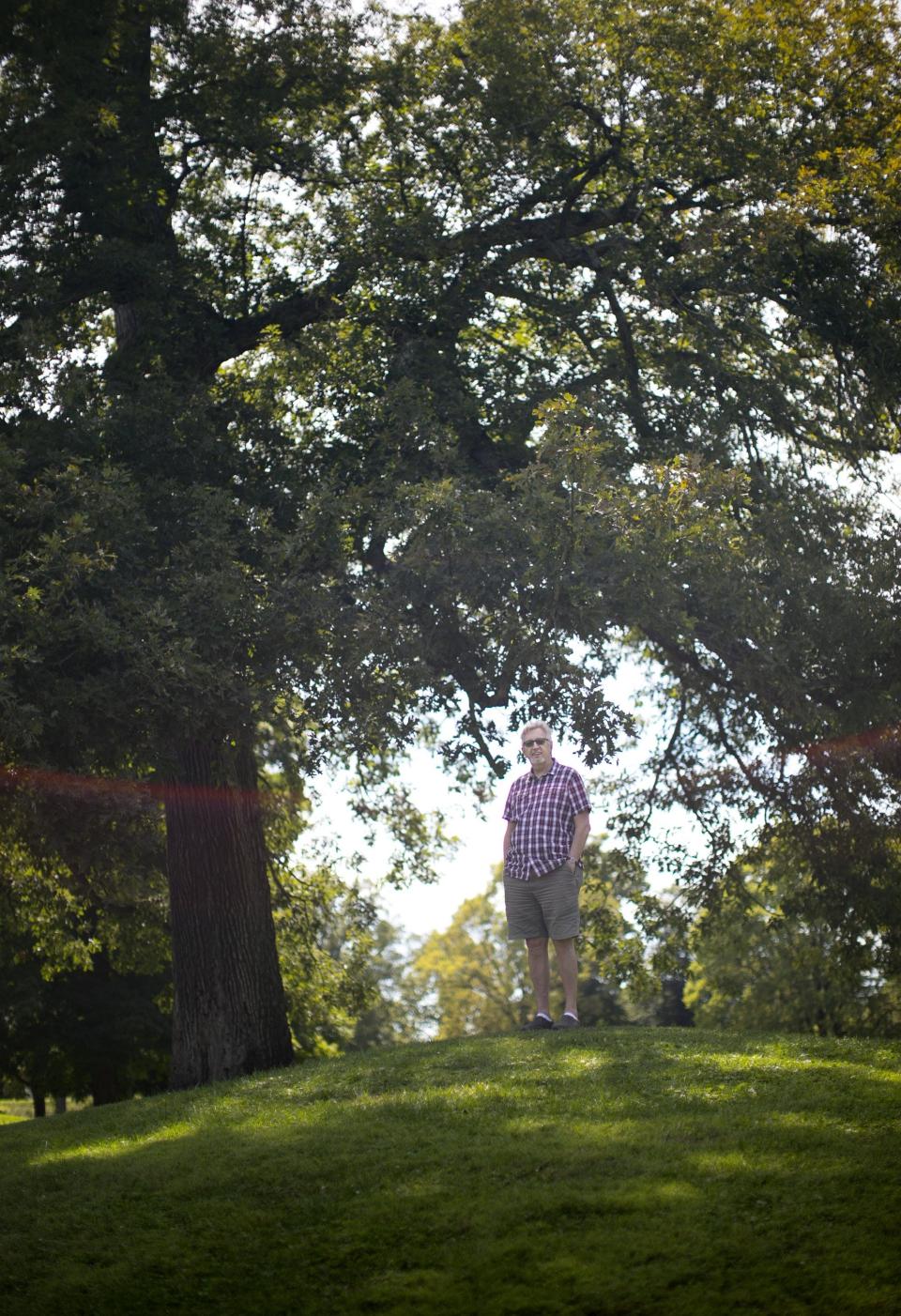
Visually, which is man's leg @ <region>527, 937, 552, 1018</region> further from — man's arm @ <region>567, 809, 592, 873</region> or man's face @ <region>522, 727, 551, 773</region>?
man's face @ <region>522, 727, 551, 773</region>

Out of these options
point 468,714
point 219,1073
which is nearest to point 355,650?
point 468,714

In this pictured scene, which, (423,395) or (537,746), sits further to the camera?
(423,395)

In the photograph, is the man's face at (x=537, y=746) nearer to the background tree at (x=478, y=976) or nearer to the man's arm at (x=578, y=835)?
the man's arm at (x=578, y=835)

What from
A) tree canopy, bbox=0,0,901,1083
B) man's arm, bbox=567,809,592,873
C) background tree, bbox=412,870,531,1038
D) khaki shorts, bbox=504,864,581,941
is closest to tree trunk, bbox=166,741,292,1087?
tree canopy, bbox=0,0,901,1083

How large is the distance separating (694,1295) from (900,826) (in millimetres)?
10226

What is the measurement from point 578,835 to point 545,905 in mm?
682

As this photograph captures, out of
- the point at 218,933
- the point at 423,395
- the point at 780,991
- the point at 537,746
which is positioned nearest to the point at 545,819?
the point at 537,746

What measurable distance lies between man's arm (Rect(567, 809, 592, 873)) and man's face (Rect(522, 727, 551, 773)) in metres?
0.55

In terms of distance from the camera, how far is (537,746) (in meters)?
10.9

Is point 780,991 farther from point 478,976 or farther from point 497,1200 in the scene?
point 497,1200

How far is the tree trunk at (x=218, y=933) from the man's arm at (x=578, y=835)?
3717mm

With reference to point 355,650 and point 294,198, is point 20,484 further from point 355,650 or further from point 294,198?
point 294,198

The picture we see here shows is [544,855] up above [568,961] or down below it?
above

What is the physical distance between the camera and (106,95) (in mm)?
13797
